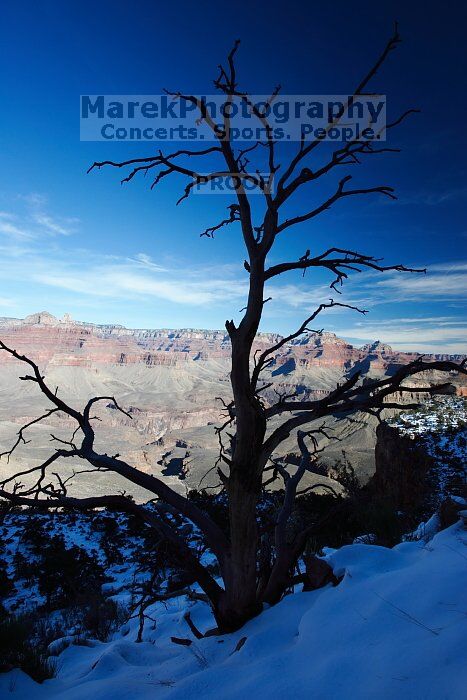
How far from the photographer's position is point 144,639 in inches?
181

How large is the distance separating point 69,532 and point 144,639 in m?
11.0

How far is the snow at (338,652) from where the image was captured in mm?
1689

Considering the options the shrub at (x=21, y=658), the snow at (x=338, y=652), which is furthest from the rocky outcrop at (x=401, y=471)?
the shrub at (x=21, y=658)

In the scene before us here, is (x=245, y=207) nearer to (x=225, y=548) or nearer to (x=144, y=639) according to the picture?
(x=225, y=548)

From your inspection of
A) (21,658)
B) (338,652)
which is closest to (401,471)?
(21,658)

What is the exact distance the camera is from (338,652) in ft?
6.66

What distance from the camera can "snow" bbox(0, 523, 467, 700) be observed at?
5.54 ft

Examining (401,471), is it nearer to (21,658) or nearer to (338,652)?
(21,658)

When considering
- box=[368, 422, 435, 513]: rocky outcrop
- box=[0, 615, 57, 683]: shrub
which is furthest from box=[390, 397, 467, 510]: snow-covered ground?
box=[0, 615, 57, 683]: shrub

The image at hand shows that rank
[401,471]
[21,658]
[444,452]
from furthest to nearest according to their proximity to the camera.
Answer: [401,471] < [444,452] < [21,658]

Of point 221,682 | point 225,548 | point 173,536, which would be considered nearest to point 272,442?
point 225,548

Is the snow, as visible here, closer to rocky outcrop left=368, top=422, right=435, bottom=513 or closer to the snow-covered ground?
the snow-covered ground

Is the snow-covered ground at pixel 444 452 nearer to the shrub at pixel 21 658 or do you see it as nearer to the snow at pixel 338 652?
the snow at pixel 338 652

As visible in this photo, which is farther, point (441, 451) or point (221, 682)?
point (441, 451)
